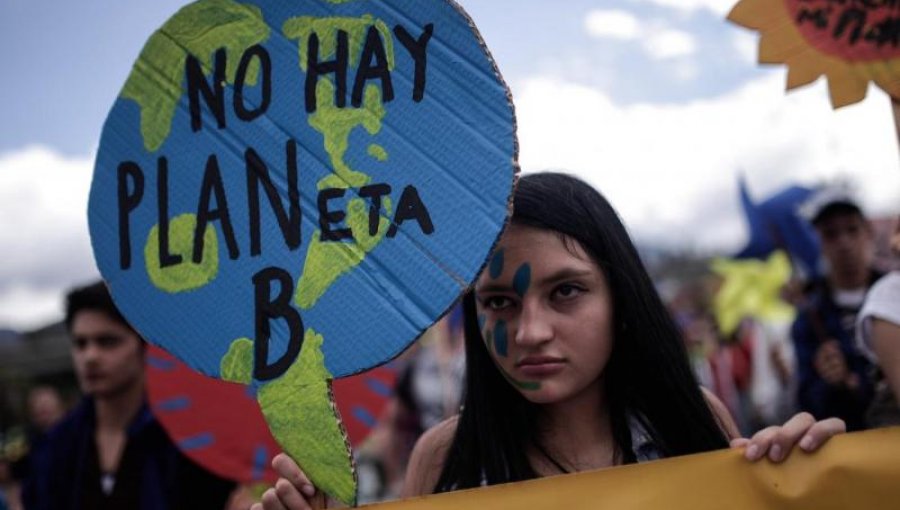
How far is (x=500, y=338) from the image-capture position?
5.09 feet

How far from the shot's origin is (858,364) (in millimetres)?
3533

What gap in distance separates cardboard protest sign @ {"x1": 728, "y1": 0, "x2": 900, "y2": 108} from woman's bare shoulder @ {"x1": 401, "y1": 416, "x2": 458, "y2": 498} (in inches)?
34.6

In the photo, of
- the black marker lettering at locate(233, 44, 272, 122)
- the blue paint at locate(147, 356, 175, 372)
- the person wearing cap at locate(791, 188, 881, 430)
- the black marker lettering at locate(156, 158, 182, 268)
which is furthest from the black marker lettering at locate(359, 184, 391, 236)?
the person wearing cap at locate(791, 188, 881, 430)

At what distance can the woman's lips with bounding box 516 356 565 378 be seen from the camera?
1507 mm

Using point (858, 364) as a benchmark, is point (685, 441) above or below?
above

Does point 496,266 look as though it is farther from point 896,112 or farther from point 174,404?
point 174,404

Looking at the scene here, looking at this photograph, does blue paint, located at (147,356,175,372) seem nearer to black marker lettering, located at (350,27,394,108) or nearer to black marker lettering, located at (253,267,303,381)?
black marker lettering, located at (253,267,303,381)

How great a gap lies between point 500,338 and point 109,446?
185 cm

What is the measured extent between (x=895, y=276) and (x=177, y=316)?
147cm

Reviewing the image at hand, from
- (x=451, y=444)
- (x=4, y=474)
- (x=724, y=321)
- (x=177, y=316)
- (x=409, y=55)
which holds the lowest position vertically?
(x=4, y=474)

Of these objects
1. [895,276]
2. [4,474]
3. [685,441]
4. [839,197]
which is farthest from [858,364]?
[4,474]

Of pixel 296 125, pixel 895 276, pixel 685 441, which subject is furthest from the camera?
pixel 895 276

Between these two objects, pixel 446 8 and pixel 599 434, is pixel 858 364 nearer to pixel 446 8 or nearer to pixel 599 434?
pixel 599 434

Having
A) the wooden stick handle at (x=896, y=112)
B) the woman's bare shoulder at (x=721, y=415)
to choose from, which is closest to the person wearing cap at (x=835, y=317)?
the woman's bare shoulder at (x=721, y=415)
